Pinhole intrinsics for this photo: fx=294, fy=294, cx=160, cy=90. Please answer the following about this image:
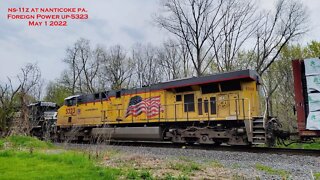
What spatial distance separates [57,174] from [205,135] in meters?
8.29

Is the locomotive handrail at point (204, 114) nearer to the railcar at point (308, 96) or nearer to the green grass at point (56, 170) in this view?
the railcar at point (308, 96)

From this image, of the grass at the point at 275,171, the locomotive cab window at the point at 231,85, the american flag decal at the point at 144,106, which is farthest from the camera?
the american flag decal at the point at 144,106

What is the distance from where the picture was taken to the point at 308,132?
989cm

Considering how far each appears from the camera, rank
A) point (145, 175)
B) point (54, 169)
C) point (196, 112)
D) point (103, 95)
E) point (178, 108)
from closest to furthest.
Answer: point (145, 175), point (54, 169), point (196, 112), point (178, 108), point (103, 95)

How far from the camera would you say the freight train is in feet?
37.8

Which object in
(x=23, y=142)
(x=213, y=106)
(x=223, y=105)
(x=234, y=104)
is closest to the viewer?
(x=234, y=104)

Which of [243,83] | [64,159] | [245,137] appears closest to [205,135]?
[245,137]

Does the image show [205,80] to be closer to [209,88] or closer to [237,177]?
[209,88]

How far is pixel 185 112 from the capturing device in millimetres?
14305

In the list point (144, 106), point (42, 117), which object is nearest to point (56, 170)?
point (144, 106)

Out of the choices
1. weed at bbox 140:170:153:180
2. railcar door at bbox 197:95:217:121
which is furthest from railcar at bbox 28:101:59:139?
weed at bbox 140:170:153:180

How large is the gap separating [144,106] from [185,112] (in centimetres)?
261

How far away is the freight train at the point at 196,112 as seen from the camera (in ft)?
37.8

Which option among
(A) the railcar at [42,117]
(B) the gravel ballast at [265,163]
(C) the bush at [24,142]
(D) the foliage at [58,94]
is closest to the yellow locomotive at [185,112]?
(B) the gravel ballast at [265,163]
